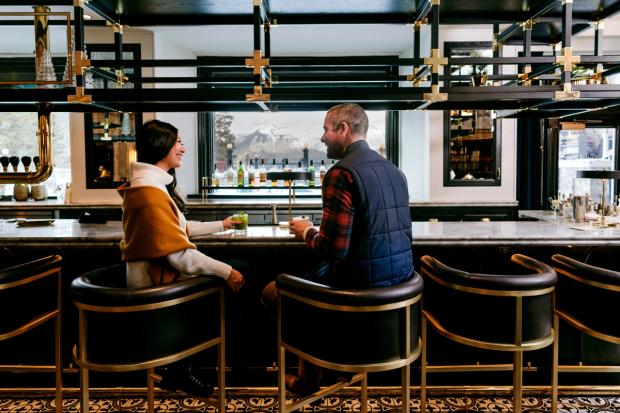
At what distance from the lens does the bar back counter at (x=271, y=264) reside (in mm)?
2688

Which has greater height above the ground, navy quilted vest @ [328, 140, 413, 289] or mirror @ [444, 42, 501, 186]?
mirror @ [444, 42, 501, 186]

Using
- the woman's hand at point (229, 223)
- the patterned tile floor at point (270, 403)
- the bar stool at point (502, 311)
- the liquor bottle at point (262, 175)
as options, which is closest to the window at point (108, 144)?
the liquor bottle at point (262, 175)

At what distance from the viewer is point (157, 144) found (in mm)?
2117

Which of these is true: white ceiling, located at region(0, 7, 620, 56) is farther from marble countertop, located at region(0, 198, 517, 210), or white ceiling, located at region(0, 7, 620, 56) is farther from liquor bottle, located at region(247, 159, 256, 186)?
marble countertop, located at region(0, 198, 517, 210)

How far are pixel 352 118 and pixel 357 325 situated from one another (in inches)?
35.0

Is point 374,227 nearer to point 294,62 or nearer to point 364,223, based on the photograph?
point 364,223

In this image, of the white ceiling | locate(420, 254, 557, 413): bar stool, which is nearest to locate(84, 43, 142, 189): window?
the white ceiling

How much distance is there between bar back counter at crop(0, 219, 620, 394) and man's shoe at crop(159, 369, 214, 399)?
457 millimetres

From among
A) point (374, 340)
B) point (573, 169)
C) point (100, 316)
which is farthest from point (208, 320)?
point (573, 169)

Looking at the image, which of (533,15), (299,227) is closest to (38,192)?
(299,227)

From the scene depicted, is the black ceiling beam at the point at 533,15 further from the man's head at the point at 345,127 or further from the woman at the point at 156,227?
the woman at the point at 156,227

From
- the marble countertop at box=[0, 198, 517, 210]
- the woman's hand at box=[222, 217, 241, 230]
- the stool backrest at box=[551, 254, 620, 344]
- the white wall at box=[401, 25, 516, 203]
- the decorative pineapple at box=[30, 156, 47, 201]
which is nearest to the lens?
the stool backrest at box=[551, 254, 620, 344]

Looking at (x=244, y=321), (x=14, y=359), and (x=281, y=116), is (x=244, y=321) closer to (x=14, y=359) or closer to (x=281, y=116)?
(x=14, y=359)

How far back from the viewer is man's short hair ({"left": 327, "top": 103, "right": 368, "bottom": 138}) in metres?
2.09
